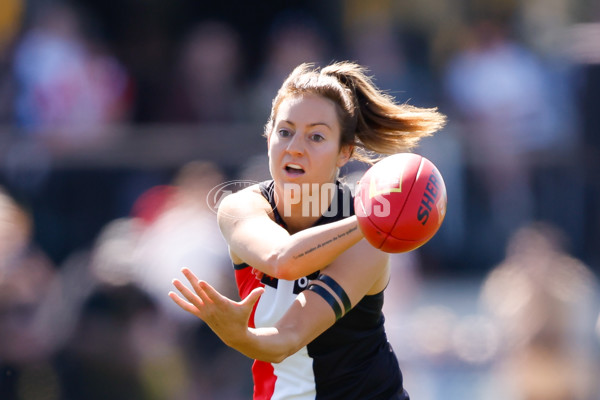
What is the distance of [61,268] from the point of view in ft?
22.9

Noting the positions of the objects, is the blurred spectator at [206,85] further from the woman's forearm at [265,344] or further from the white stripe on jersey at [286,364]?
the woman's forearm at [265,344]

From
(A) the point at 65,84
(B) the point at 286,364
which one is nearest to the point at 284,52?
(A) the point at 65,84

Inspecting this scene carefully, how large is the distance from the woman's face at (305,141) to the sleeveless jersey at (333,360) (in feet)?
0.64

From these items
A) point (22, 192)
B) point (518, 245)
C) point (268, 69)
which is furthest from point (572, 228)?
point (22, 192)

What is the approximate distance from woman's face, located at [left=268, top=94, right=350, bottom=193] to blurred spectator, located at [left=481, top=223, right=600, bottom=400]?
3123 mm

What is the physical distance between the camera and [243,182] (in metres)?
7.20

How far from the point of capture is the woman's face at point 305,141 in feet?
12.5

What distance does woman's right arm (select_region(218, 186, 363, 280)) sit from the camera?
3.43m

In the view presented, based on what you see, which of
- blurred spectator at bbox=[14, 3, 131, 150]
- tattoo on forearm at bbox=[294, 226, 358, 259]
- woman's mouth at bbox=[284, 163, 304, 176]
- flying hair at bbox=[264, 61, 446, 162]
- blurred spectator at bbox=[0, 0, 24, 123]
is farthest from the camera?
blurred spectator at bbox=[0, 0, 24, 123]

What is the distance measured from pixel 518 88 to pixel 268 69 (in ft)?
7.34

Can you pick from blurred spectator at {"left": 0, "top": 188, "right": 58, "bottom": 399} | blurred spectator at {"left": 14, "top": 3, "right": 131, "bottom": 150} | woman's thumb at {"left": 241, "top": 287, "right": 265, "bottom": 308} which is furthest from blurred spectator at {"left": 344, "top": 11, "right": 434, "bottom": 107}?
woman's thumb at {"left": 241, "top": 287, "right": 265, "bottom": 308}

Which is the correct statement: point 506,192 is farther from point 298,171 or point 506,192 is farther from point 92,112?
point 298,171

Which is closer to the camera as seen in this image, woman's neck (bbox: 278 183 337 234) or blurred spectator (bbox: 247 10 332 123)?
woman's neck (bbox: 278 183 337 234)

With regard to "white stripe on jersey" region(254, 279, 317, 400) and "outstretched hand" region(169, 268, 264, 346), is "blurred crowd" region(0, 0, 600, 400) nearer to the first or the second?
"white stripe on jersey" region(254, 279, 317, 400)
